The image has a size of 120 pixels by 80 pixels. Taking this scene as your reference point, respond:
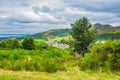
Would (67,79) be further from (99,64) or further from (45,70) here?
(99,64)

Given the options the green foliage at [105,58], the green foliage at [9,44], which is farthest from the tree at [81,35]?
the green foliage at [9,44]

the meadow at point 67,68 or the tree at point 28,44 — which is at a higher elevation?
the meadow at point 67,68

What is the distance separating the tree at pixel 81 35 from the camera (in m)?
59.4

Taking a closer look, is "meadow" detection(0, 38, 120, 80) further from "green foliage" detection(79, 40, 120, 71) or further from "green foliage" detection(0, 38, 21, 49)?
"green foliage" detection(0, 38, 21, 49)

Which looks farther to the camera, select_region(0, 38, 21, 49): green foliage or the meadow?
select_region(0, 38, 21, 49): green foliage

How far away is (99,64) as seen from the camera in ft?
79.2

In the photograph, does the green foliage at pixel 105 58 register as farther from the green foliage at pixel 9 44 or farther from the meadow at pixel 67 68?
the green foliage at pixel 9 44

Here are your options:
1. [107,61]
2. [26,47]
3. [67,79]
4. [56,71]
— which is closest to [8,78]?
[67,79]

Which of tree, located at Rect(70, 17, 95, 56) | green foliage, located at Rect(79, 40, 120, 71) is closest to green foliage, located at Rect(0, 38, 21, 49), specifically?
tree, located at Rect(70, 17, 95, 56)

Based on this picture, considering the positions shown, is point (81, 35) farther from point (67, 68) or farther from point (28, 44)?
point (28, 44)

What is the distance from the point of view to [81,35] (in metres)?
59.8

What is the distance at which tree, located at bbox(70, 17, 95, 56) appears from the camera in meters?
59.4

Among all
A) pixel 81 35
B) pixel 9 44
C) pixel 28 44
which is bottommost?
pixel 28 44

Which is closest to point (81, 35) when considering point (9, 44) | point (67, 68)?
point (67, 68)
